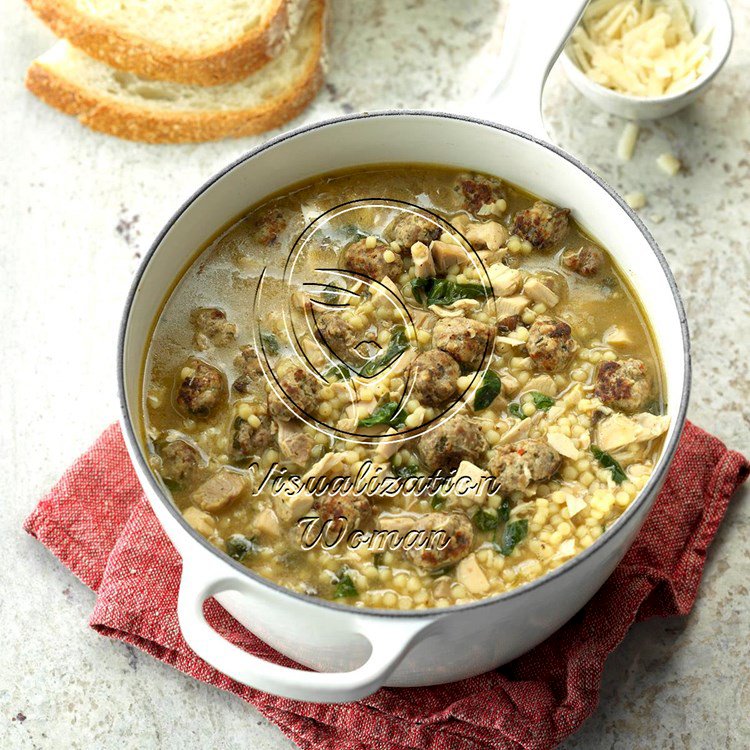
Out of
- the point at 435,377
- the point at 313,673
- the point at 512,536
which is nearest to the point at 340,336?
the point at 435,377

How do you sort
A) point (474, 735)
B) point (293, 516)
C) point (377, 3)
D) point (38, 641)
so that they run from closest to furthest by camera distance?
1. point (293, 516)
2. point (474, 735)
3. point (38, 641)
4. point (377, 3)

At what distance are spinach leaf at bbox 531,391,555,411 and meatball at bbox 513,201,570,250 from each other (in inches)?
22.3

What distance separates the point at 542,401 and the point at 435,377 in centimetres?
34

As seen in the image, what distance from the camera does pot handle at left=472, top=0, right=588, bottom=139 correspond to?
3512 millimetres

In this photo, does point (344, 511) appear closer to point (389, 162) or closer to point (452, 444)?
point (452, 444)

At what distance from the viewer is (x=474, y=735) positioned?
329 centimetres

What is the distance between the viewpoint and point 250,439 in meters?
3.18

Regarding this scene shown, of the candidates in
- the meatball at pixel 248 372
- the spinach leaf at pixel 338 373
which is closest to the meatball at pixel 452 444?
the spinach leaf at pixel 338 373

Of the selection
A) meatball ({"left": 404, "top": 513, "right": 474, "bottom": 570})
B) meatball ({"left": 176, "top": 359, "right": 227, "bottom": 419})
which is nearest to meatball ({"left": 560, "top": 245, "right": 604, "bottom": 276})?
meatball ({"left": 404, "top": 513, "right": 474, "bottom": 570})

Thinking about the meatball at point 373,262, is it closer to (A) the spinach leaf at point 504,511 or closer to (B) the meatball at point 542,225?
(B) the meatball at point 542,225

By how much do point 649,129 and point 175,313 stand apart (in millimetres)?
2317

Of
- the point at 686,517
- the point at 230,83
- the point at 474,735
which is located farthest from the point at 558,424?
the point at 230,83

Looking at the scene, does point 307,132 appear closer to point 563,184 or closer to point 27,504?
point 563,184

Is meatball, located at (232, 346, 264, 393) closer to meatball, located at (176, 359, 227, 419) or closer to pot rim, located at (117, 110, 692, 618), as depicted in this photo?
meatball, located at (176, 359, 227, 419)
